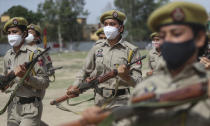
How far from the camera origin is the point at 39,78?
517 cm

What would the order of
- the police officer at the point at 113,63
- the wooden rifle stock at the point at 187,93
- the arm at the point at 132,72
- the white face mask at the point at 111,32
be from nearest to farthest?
the wooden rifle stock at the point at 187,93
the arm at the point at 132,72
the police officer at the point at 113,63
the white face mask at the point at 111,32

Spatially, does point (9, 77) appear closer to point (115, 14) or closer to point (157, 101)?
point (115, 14)

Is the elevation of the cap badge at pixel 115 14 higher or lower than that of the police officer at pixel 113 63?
higher

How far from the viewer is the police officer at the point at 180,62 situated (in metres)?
2.31

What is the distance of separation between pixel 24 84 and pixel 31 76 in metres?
0.25

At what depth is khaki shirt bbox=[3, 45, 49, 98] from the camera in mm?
5137

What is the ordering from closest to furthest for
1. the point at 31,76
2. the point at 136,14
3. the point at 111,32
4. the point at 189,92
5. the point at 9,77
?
1. the point at 189,92
2. the point at 31,76
3. the point at 9,77
4. the point at 111,32
5. the point at 136,14

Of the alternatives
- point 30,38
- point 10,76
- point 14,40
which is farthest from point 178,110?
point 30,38

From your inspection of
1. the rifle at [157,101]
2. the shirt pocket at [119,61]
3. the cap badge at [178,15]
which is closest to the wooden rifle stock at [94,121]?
the rifle at [157,101]

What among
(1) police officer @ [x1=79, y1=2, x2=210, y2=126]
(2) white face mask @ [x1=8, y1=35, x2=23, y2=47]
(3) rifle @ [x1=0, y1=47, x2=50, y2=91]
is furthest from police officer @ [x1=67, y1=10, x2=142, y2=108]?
(1) police officer @ [x1=79, y1=2, x2=210, y2=126]

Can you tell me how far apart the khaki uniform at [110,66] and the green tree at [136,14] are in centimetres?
7180

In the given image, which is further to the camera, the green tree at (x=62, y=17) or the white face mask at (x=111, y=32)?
the green tree at (x=62, y=17)

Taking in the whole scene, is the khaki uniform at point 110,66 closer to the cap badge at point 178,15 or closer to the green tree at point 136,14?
the cap badge at point 178,15

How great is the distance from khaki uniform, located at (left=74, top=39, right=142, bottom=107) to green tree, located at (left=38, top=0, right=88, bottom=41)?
6042cm
